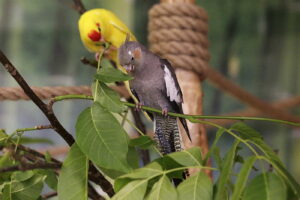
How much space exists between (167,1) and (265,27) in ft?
4.88

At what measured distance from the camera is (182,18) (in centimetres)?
63

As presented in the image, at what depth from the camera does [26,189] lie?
0.42 metres

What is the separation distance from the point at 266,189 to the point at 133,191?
11 cm

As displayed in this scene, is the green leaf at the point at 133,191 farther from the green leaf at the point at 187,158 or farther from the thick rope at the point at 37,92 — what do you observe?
the thick rope at the point at 37,92

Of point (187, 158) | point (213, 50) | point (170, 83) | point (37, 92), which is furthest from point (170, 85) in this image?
point (213, 50)

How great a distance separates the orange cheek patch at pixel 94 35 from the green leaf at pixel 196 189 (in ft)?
0.97

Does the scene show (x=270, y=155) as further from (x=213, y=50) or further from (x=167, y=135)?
(x=213, y=50)

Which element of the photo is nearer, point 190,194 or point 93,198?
point 190,194

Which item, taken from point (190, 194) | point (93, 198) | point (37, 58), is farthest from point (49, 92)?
point (37, 58)

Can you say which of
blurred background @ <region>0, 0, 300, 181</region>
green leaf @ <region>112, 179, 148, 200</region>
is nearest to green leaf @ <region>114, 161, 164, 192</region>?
green leaf @ <region>112, 179, 148, 200</region>

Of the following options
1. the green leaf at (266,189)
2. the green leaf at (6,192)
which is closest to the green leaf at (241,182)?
the green leaf at (266,189)

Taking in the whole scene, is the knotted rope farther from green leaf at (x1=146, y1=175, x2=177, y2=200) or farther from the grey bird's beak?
green leaf at (x1=146, y1=175, x2=177, y2=200)

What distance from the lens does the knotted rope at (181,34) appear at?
63 centimetres

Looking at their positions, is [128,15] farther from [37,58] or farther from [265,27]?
[265,27]
